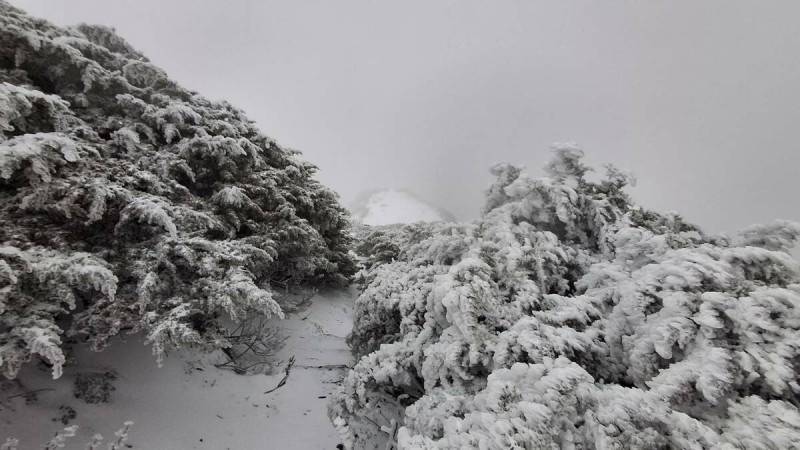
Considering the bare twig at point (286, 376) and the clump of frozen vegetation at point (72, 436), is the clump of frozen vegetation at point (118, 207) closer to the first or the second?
the clump of frozen vegetation at point (72, 436)

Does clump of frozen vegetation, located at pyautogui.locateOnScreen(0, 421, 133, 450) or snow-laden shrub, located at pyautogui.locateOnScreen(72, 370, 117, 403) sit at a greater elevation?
Result: snow-laden shrub, located at pyautogui.locateOnScreen(72, 370, 117, 403)

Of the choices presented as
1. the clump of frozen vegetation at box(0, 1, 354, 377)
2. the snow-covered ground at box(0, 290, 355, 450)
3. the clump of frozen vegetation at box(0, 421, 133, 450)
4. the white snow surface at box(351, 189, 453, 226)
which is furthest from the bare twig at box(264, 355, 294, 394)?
the white snow surface at box(351, 189, 453, 226)

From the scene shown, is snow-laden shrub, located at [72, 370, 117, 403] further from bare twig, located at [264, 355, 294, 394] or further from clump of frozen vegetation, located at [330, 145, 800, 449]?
clump of frozen vegetation, located at [330, 145, 800, 449]

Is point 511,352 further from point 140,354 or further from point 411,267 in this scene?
point 140,354

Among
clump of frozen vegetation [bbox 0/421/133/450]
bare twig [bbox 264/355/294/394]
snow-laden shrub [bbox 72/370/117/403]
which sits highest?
bare twig [bbox 264/355/294/394]

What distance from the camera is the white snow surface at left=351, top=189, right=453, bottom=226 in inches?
2623

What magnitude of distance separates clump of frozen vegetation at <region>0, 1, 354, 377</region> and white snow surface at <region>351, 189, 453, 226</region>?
54866mm

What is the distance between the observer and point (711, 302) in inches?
118

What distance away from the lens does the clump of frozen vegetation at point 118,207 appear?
3.29 meters

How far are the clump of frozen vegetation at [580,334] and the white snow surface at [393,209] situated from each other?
5556cm

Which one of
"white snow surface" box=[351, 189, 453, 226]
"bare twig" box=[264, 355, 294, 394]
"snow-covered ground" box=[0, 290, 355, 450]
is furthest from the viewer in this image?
"white snow surface" box=[351, 189, 453, 226]

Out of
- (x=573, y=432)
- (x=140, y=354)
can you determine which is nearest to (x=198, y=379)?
(x=140, y=354)

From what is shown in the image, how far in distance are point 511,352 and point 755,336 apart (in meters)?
1.80

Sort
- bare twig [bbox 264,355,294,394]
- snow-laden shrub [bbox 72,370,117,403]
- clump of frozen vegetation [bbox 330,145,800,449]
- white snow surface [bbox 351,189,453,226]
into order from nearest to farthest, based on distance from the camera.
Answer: clump of frozen vegetation [bbox 330,145,800,449] < snow-laden shrub [bbox 72,370,117,403] < bare twig [bbox 264,355,294,394] < white snow surface [bbox 351,189,453,226]
